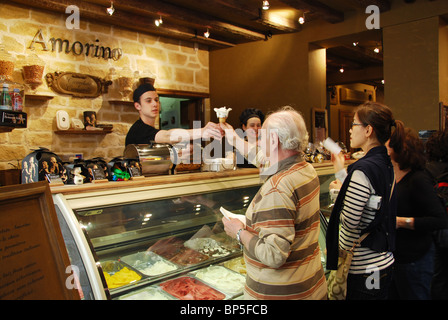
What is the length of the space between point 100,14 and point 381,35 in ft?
14.5

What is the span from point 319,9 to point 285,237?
4.76m

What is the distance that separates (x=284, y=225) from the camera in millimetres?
1484

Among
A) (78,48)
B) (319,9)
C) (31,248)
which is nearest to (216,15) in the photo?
(319,9)

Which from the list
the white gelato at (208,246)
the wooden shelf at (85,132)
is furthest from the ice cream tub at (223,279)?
the wooden shelf at (85,132)

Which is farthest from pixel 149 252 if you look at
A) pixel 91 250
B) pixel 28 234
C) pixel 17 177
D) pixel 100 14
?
pixel 100 14

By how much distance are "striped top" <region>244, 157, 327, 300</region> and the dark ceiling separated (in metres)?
3.77

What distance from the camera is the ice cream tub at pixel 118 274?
1889mm

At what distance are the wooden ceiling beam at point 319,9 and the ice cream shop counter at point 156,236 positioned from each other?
129 inches

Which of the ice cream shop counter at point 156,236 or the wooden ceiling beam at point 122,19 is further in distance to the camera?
the wooden ceiling beam at point 122,19

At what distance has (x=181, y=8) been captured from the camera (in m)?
5.16

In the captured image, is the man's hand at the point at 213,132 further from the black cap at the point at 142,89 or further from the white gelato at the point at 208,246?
the black cap at the point at 142,89

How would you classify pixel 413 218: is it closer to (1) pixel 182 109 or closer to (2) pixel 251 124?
(2) pixel 251 124

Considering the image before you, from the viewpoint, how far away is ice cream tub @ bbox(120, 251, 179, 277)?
206cm

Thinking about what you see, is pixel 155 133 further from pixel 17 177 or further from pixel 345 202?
pixel 17 177
